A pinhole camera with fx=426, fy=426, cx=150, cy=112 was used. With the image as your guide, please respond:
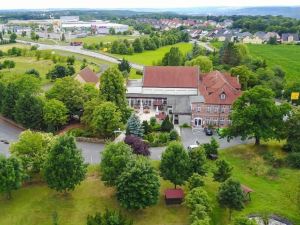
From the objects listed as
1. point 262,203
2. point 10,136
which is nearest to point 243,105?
point 262,203

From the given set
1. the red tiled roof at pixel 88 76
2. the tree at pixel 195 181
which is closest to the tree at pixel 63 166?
the tree at pixel 195 181

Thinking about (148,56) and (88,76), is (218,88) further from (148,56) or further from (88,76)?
(148,56)

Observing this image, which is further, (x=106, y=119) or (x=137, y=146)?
(x=106, y=119)

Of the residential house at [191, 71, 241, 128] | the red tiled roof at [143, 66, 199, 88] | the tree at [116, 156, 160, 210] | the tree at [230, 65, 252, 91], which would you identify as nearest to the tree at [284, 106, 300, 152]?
the residential house at [191, 71, 241, 128]

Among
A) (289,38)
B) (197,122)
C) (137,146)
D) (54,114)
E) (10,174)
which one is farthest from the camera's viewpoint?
(289,38)

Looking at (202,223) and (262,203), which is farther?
(262,203)

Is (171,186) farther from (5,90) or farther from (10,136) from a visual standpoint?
(5,90)

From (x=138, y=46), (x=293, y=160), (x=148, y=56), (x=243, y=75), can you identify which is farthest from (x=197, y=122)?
(x=138, y=46)

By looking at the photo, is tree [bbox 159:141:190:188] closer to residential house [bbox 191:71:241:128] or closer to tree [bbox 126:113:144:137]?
tree [bbox 126:113:144:137]
